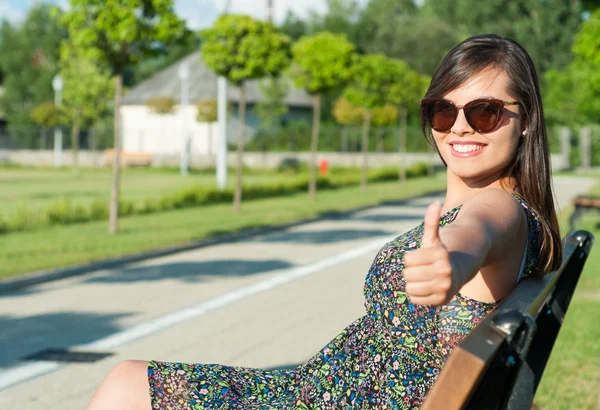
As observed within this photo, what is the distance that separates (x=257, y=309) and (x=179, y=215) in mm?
12168

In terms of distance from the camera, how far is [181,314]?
28.3 ft

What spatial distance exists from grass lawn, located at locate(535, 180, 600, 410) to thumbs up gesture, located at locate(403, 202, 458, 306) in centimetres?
303

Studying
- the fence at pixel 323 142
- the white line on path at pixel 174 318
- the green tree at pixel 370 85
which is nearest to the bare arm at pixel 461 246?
the white line on path at pixel 174 318

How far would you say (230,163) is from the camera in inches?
2301

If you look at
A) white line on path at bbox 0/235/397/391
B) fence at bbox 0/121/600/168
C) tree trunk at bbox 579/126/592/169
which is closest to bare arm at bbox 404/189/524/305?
white line on path at bbox 0/235/397/391

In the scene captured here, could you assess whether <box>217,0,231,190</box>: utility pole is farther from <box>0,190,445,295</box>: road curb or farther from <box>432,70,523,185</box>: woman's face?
<box>432,70,523,185</box>: woman's face

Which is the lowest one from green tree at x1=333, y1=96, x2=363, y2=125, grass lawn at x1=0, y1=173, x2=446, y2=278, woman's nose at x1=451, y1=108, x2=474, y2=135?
grass lawn at x1=0, y1=173, x2=446, y2=278

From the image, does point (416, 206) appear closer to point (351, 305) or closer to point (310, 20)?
point (351, 305)

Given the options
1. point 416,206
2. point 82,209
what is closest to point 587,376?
point 82,209

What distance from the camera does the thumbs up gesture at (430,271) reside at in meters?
1.64

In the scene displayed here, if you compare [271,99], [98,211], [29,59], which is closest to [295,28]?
[29,59]

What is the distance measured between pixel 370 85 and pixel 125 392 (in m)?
31.3

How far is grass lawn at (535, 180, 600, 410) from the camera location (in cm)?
538

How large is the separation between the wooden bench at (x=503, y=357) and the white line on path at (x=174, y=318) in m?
4.18
